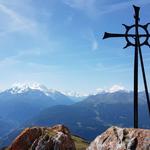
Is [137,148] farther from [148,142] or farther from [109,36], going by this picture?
[109,36]

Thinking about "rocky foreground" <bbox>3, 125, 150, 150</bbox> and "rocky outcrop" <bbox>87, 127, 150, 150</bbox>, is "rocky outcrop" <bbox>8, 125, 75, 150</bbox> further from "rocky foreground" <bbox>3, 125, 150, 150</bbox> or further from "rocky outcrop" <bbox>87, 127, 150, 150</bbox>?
"rocky outcrop" <bbox>87, 127, 150, 150</bbox>

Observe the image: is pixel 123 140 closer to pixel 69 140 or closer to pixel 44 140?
pixel 44 140

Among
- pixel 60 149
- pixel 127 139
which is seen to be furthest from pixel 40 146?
pixel 127 139

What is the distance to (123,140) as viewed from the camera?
1510cm

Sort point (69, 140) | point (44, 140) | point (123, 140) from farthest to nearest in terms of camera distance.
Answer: point (69, 140), point (44, 140), point (123, 140)

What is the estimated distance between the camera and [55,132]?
1283 inches

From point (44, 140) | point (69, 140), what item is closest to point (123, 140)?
point (44, 140)

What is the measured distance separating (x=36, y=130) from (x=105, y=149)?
59.6ft

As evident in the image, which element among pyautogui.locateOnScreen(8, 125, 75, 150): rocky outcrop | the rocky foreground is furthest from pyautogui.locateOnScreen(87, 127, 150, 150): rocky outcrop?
pyautogui.locateOnScreen(8, 125, 75, 150): rocky outcrop

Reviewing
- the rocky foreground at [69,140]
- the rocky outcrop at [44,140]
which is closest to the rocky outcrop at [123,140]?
the rocky foreground at [69,140]

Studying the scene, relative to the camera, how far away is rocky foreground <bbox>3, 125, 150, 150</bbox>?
14.6m

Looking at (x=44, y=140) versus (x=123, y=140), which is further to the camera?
(x=44, y=140)

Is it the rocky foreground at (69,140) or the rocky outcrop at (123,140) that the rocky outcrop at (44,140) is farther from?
the rocky outcrop at (123,140)

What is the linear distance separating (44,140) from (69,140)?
2.08 m
